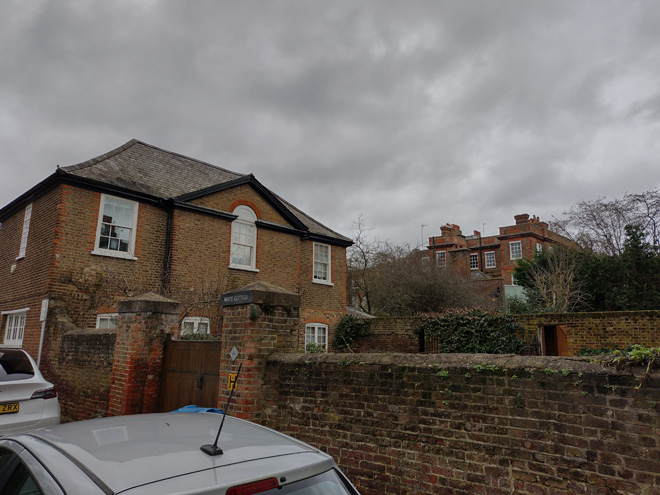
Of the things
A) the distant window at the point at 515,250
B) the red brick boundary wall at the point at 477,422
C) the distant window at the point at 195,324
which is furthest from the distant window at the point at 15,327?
the distant window at the point at 515,250

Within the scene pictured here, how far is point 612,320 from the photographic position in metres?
12.2

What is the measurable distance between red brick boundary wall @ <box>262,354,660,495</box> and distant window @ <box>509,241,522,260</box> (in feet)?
138

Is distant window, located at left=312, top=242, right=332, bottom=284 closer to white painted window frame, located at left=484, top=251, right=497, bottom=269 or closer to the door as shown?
the door

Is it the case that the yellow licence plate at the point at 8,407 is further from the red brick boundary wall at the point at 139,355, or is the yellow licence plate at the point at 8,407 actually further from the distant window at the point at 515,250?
the distant window at the point at 515,250

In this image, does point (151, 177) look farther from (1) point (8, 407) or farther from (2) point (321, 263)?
(1) point (8, 407)

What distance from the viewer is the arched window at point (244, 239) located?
15.6 m

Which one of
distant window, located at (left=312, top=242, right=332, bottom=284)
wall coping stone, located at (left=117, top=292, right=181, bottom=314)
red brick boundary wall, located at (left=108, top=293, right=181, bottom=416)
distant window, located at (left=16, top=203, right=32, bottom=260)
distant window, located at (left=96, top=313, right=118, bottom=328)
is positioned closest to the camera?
red brick boundary wall, located at (left=108, top=293, right=181, bottom=416)

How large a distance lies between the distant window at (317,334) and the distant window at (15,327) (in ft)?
30.8

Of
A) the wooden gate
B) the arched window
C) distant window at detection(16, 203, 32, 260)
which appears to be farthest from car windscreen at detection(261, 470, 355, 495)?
distant window at detection(16, 203, 32, 260)

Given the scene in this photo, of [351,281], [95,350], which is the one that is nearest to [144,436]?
[95,350]

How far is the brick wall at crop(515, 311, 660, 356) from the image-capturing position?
11.7m

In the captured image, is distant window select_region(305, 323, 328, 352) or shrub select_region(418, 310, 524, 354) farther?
distant window select_region(305, 323, 328, 352)

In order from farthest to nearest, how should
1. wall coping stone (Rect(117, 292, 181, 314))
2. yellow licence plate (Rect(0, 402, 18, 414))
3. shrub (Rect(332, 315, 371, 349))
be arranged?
1. shrub (Rect(332, 315, 371, 349))
2. wall coping stone (Rect(117, 292, 181, 314))
3. yellow licence plate (Rect(0, 402, 18, 414))

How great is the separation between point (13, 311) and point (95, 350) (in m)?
6.64
